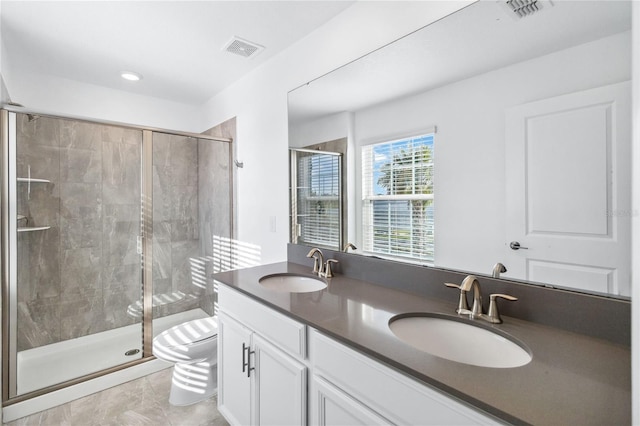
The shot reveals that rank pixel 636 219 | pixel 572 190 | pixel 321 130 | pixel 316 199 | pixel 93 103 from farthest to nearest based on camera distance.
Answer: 1. pixel 93 103
2. pixel 316 199
3. pixel 321 130
4. pixel 572 190
5. pixel 636 219

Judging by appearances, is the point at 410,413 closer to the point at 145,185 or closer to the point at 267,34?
the point at 267,34

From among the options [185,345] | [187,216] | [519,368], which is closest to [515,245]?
[519,368]

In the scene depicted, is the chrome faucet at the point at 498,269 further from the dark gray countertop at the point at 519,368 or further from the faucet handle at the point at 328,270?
the faucet handle at the point at 328,270

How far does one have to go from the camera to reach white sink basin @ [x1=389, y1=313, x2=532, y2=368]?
91 cm

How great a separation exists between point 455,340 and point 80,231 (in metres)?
2.99

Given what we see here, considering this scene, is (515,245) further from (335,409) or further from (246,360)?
(246,360)

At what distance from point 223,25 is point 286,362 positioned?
191 centimetres

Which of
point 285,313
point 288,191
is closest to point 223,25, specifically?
point 288,191

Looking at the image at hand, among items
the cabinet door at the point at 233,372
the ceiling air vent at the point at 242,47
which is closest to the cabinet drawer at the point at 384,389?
the cabinet door at the point at 233,372

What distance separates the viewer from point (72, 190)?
2514 mm

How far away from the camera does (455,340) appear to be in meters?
1.04

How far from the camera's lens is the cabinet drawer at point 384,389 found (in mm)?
677

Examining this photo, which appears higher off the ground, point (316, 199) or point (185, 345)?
point (316, 199)

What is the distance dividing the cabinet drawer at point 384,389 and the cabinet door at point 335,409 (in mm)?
17
